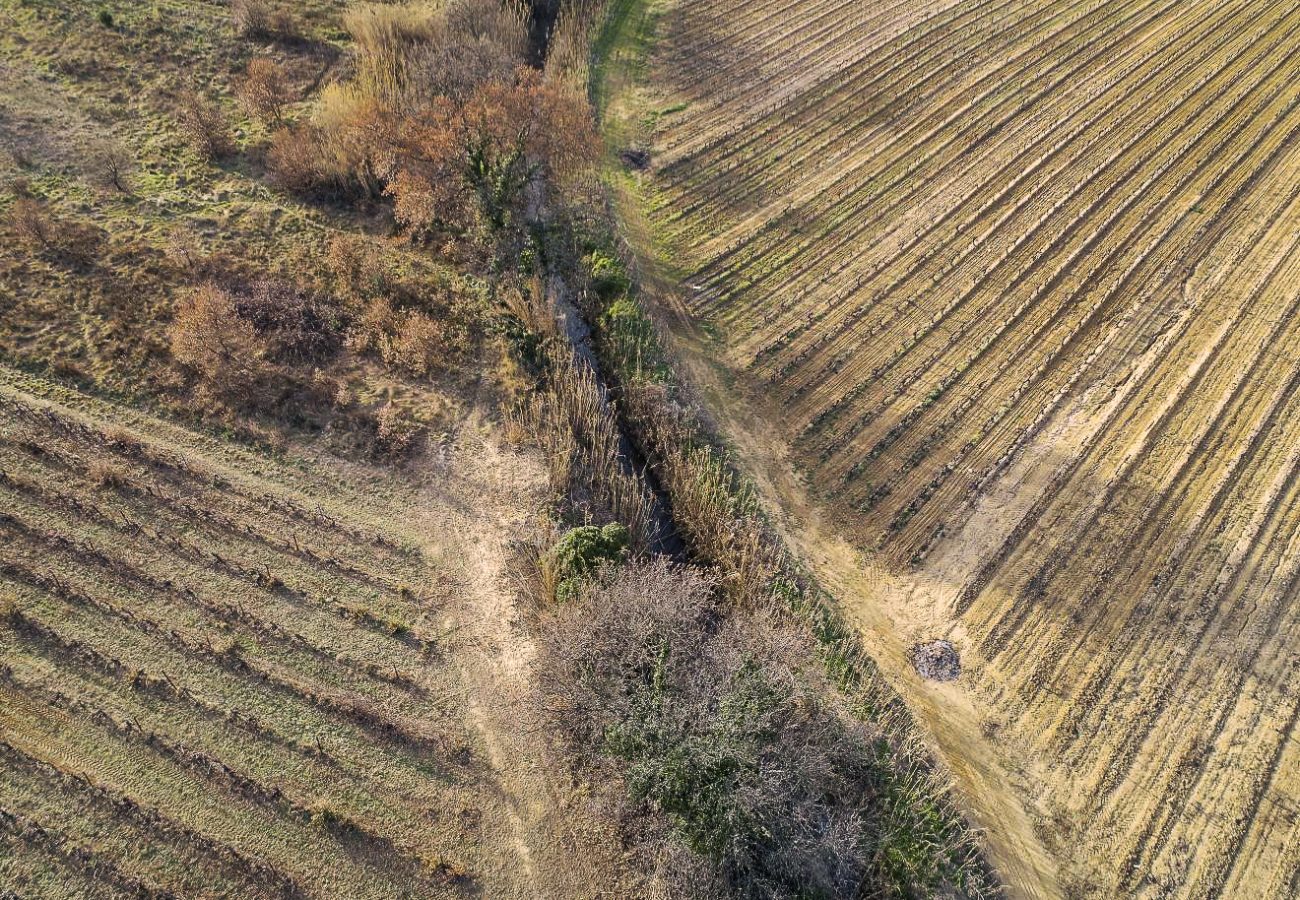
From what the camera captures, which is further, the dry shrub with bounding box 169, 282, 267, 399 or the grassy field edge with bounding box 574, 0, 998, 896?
the dry shrub with bounding box 169, 282, 267, 399

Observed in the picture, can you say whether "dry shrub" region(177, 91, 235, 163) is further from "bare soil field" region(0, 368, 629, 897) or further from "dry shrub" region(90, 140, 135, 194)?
"bare soil field" region(0, 368, 629, 897)

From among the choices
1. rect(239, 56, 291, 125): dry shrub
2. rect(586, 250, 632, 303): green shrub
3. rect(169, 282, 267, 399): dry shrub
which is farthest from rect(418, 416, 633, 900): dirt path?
rect(239, 56, 291, 125): dry shrub

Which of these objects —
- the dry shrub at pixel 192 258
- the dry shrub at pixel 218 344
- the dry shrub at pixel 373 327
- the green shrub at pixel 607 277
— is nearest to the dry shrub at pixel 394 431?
the dry shrub at pixel 373 327

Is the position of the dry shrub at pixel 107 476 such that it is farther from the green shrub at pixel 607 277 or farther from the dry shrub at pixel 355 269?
the green shrub at pixel 607 277

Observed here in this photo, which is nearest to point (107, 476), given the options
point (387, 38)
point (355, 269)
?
point (355, 269)

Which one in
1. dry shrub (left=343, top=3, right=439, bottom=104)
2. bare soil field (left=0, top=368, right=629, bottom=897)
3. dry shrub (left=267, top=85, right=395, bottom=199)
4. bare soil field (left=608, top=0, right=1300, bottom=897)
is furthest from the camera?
dry shrub (left=343, top=3, right=439, bottom=104)

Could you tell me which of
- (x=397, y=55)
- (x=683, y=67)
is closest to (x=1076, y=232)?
(x=683, y=67)

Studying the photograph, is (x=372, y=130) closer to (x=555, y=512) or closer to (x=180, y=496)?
(x=180, y=496)
